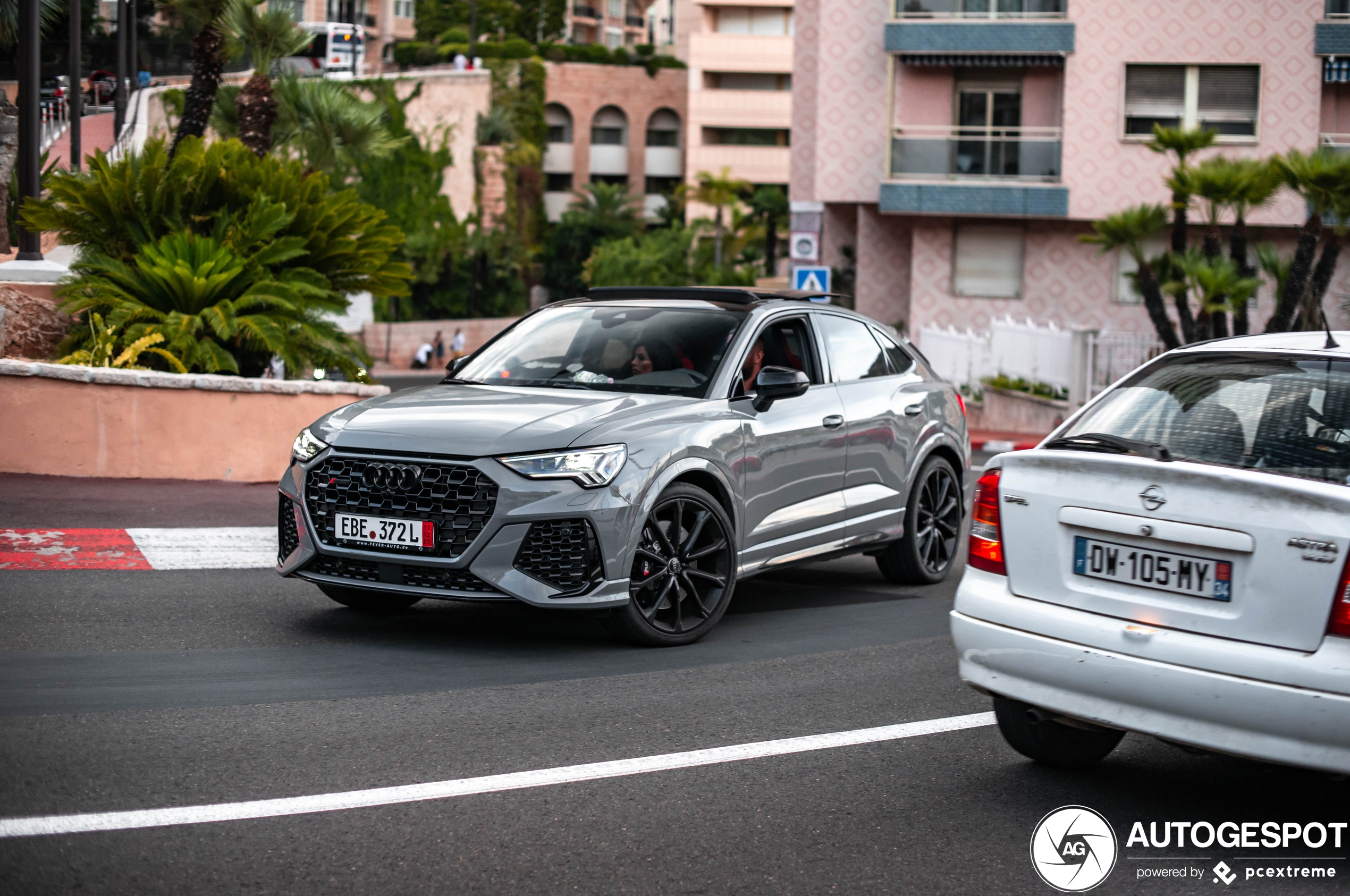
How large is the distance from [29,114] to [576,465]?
1040cm

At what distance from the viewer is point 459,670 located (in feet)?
22.0

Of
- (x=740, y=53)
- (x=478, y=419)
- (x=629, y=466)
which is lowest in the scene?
(x=629, y=466)

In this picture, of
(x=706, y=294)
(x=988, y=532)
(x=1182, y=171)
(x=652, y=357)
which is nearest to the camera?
(x=988, y=532)

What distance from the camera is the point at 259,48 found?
78.9 feet

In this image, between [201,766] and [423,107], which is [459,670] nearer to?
[201,766]

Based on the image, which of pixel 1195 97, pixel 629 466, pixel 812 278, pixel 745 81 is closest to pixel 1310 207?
pixel 812 278

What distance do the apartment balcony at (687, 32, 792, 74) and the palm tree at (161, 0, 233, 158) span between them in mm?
56889

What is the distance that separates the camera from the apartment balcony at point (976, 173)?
34.0 meters

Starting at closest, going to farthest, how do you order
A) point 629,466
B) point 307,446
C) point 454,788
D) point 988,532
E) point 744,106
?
point 454,788, point 988,532, point 629,466, point 307,446, point 744,106

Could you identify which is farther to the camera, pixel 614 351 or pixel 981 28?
pixel 981 28

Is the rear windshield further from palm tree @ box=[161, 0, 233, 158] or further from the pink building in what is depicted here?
the pink building

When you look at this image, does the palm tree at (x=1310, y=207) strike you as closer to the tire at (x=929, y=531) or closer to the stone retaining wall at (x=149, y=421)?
the tire at (x=929, y=531)

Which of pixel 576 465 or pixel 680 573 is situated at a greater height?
pixel 576 465

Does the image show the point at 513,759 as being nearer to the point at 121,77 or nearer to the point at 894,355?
the point at 894,355
